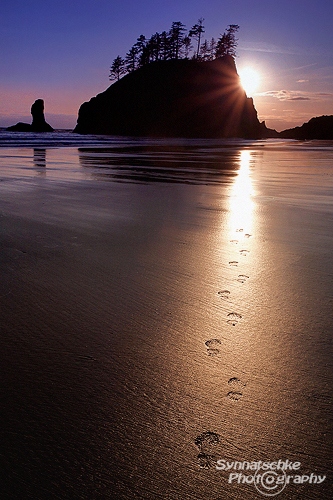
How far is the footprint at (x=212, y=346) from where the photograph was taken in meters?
1.83

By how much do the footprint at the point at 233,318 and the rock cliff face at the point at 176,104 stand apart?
73120 mm

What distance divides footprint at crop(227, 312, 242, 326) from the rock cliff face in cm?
7312

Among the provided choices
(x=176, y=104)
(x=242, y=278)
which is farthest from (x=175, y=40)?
(x=242, y=278)

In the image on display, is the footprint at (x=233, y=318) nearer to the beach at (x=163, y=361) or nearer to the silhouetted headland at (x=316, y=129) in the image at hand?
the beach at (x=163, y=361)

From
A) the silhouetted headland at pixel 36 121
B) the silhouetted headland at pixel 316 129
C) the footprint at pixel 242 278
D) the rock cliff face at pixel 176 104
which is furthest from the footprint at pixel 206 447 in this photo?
the silhouetted headland at pixel 36 121

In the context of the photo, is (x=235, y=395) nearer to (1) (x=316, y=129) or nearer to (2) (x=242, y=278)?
(2) (x=242, y=278)

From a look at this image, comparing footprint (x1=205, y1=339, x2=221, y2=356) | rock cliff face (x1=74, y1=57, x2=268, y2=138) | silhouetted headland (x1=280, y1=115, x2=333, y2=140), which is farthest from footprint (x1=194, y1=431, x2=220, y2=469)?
silhouetted headland (x1=280, y1=115, x2=333, y2=140)

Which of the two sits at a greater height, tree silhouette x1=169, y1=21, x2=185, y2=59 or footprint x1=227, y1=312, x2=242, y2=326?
tree silhouette x1=169, y1=21, x2=185, y2=59

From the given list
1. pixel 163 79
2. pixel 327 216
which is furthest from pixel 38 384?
pixel 163 79

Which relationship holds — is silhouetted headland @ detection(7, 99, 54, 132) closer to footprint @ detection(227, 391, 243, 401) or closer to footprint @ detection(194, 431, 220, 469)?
footprint @ detection(227, 391, 243, 401)

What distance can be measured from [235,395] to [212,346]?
361 millimetres

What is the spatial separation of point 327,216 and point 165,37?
338 feet

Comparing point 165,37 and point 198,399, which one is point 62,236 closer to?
point 198,399

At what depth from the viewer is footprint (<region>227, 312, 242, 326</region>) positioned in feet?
7.01
